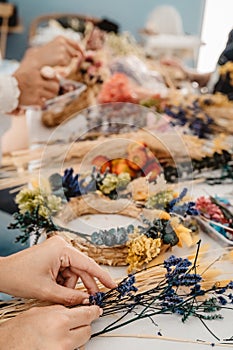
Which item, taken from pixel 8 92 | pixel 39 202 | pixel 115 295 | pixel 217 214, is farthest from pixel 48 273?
pixel 8 92

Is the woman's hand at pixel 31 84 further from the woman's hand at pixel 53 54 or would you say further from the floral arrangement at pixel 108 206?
the floral arrangement at pixel 108 206

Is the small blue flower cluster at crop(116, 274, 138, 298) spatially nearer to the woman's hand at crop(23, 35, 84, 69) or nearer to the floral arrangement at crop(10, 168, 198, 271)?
the floral arrangement at crop(10, 168, 198, 271)

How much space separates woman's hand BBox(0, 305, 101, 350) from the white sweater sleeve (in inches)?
29.5

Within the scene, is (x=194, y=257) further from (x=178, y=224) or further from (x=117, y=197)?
(x=117, y=197)

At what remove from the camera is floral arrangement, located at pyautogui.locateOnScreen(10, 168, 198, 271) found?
743mm

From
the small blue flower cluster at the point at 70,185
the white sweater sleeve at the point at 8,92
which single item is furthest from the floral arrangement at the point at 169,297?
the white sweater sleeve at the point at 8,92

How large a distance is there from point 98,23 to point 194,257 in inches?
160

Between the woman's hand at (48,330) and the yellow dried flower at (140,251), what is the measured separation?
0.50ft

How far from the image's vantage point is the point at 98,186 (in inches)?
36.9

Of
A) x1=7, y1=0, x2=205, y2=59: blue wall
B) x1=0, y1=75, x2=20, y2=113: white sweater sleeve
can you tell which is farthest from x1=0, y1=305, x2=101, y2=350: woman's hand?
x1=7, y1=0, x2=205, y2=59: blue wall

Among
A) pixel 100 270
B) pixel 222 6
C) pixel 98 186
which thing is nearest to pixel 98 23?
pixel 222 6

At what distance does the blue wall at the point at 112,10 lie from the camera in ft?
16.8

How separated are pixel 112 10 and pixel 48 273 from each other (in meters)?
4.92

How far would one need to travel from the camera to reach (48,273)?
2.08 feet
